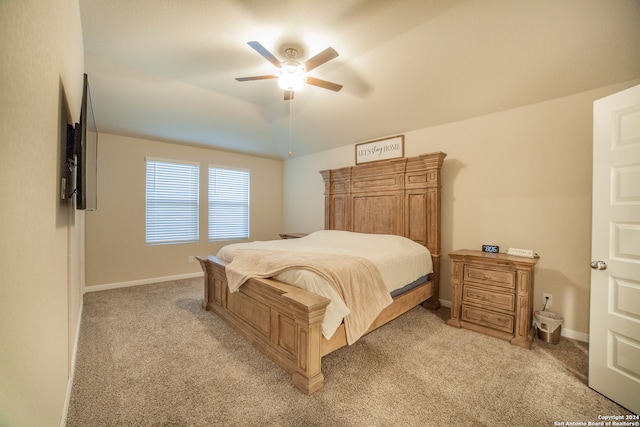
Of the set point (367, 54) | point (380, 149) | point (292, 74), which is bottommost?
point (380, 149)

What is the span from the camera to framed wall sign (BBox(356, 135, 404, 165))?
4.05 meters

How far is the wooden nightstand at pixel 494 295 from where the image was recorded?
252 centimetres

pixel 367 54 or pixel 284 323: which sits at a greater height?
pixel 367 54

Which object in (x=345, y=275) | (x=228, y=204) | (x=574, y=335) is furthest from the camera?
(x=228, y=204)

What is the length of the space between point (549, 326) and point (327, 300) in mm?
2394

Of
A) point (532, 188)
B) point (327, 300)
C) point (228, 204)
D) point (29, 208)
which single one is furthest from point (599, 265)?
point (228, 204)

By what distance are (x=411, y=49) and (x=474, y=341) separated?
10.1 feet

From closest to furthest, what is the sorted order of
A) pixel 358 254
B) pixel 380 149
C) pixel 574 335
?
pixel 574 335 < pixel 358 254 < pixel 380 149

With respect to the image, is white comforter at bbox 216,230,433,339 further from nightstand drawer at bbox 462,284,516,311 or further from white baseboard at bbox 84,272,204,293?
white baseboard at bbox 84,272,204,293

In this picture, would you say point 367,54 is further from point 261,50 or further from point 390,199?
point 390,199

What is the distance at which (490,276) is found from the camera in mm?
2727

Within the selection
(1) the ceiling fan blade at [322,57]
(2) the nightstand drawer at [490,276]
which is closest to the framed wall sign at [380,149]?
(2) the nightstand drawer at [490,276]

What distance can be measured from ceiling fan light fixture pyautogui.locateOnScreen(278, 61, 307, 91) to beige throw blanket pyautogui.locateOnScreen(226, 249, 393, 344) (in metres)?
1.73

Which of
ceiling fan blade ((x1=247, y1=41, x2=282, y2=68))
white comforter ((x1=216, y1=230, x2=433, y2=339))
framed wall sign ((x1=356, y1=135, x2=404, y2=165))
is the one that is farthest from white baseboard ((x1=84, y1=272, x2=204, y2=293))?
ceiling fan blade ((x1=247, y1=41, x2=282, y2=68))
